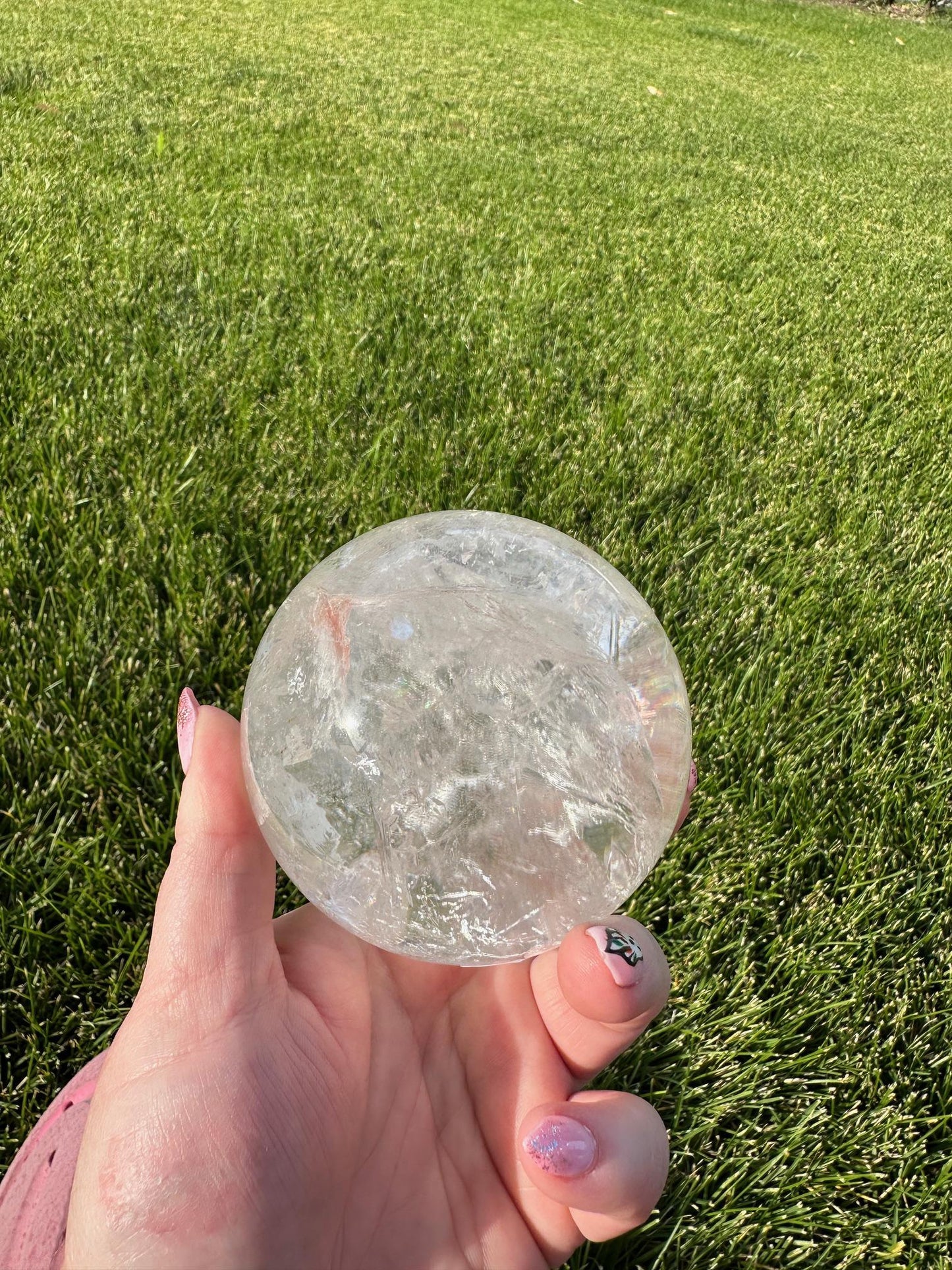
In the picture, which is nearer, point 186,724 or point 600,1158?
point 600,1158

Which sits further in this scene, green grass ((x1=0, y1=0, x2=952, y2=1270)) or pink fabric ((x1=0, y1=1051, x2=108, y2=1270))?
green grass ((x1=0, y1=0, x2=952, y2=1270))

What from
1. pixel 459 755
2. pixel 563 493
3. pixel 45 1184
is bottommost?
pixel 45 1184

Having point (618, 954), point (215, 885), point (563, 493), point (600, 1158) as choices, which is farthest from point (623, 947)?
point (563, 493)

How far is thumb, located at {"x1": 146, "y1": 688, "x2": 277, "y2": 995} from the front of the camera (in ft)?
4.63

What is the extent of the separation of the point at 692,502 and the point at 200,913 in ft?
7.56

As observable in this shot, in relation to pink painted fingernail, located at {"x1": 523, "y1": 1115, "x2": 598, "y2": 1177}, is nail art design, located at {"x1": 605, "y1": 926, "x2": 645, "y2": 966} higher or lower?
higher

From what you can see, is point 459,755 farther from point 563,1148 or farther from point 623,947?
point 563,1148

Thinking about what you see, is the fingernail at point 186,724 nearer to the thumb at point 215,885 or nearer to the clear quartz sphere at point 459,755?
the thumb at point 215,885

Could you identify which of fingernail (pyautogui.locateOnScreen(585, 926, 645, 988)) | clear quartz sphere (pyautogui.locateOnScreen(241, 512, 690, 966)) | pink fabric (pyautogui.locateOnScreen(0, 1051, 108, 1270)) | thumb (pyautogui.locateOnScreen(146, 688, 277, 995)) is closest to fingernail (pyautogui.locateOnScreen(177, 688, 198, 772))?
thumb (pyautogui.locateOnScreen(146, 688, 277, 995))

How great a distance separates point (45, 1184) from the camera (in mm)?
1444

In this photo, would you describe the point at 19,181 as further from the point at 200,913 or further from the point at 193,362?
the point at 200,913

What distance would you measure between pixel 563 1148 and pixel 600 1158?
2.3 inches

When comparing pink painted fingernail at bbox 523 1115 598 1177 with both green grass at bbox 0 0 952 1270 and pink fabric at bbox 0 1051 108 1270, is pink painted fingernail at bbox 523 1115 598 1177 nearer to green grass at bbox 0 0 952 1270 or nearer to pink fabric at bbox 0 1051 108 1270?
green grass at bbox 0 0 952 1270

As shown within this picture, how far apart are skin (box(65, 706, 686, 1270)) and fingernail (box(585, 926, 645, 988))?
0.01m
